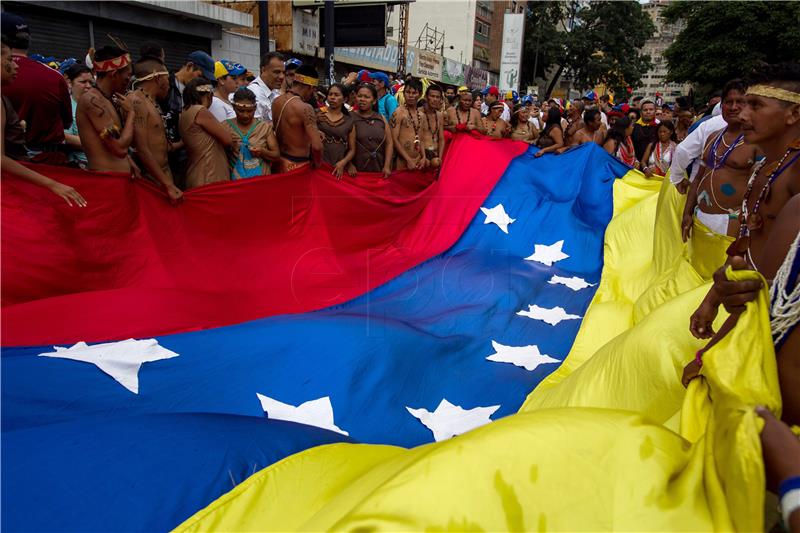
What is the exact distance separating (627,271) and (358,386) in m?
2.92

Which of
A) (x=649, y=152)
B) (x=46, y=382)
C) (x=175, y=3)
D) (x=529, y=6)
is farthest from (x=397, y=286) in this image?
(x=529, y=6)

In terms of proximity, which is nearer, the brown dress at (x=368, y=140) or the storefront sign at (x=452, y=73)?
the brown dress at (x=368, y=140)

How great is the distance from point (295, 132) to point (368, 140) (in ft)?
3.41

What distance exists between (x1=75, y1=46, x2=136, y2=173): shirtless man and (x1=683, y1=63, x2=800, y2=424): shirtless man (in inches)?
142

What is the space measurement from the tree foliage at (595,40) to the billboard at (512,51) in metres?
10.3

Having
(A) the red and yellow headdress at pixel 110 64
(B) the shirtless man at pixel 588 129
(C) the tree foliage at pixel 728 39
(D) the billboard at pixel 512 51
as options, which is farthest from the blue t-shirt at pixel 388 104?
(C) the tree foliage at pixel 728 39

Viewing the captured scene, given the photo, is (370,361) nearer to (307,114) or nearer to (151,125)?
(151,125)

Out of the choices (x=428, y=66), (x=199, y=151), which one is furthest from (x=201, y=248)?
(x=428, y=66)

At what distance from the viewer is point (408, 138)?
6.40 metres

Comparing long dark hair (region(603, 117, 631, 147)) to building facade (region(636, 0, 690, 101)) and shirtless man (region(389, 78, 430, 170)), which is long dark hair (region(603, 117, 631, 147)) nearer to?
shirtless man (region(389, 78, 430, 170))

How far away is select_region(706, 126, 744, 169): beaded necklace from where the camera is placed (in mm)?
3688

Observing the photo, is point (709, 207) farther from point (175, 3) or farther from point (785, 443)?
point (175, 3)

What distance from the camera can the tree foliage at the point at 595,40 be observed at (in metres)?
41.6

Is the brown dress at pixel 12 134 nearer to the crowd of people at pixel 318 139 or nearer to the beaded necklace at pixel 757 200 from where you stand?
the crowd of people at pixel 318 139
